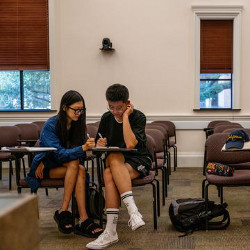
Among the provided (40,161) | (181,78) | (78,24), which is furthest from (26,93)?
(40,161)

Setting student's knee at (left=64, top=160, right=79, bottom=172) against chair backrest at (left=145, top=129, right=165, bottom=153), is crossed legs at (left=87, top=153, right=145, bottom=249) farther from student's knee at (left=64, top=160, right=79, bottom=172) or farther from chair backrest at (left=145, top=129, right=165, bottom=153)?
chair backrest at (left=145, top=129, right=165, bottom=153)

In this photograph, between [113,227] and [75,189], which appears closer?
[113,227]

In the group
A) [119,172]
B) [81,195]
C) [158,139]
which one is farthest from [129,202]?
[158,139]

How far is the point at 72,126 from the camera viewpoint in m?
3.88

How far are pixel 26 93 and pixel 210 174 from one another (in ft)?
17.6

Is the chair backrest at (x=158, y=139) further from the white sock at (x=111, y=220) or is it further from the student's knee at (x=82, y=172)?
the white sock at (x=111, y=220)

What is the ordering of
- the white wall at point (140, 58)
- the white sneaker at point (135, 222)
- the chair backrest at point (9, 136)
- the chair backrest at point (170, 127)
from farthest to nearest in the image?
the white wall at point (140, 58)
the chair backrest at point (170, 127)
the chair backrest at point (9, 136)
the white sneaker at point (135, 222)

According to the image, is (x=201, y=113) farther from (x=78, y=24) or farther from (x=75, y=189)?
(x=75, y=189)

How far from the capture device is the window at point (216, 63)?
8.21 meters

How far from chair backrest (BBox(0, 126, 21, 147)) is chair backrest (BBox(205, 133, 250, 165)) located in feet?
10.4

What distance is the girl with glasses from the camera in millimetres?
3617

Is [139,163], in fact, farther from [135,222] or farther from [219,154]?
[219,154]

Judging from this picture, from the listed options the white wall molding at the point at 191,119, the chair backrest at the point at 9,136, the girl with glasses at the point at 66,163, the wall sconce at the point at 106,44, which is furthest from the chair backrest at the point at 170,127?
the girl with glasses at the point at 66,163

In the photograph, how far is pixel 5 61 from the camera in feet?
27.4
